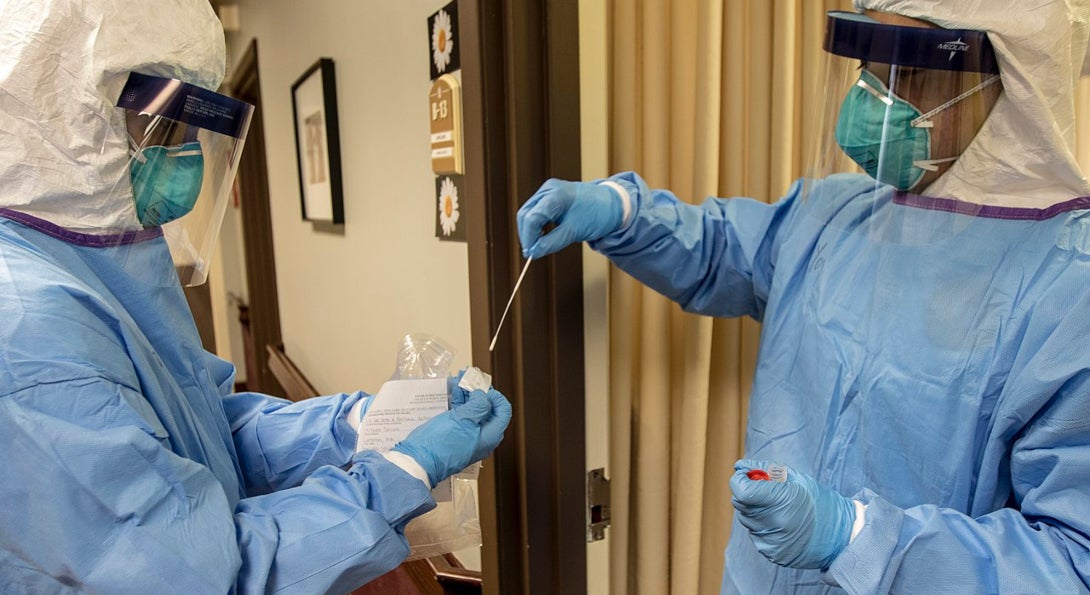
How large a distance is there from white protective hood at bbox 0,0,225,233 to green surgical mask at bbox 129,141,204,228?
0.02 metres

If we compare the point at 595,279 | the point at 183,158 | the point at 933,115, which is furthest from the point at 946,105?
the point at 183,158

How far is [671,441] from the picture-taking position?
1215 millimetres

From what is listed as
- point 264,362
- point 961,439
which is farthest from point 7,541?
point 264,362

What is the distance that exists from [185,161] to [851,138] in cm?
83

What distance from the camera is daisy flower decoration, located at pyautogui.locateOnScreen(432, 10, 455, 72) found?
1087 mm

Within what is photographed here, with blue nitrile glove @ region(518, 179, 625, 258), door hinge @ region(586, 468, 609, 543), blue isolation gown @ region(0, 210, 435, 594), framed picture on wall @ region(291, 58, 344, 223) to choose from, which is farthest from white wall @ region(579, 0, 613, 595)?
framed picture on wall @ region(291, 58, 344, 223)

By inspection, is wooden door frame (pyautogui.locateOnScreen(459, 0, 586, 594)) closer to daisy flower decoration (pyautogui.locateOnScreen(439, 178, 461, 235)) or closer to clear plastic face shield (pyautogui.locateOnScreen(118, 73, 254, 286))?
daisy flower decoration (pyautogui.locateOnScreen(439, 178, 461, 235))

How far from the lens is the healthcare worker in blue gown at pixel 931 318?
0.67m

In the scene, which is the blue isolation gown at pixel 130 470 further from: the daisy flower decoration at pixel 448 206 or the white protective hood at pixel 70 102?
the daisy flower decoration at pixel 448 206

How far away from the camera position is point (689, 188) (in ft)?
3.79

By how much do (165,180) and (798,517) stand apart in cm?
81

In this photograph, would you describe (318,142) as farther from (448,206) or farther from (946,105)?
(946,105)

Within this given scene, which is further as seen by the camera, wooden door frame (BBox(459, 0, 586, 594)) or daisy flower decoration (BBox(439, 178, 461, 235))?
daisy flower decoration (BBox(439, 178, 461, 235))

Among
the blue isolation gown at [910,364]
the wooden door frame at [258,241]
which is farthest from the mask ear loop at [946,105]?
the wooden door frame at [258,241]
